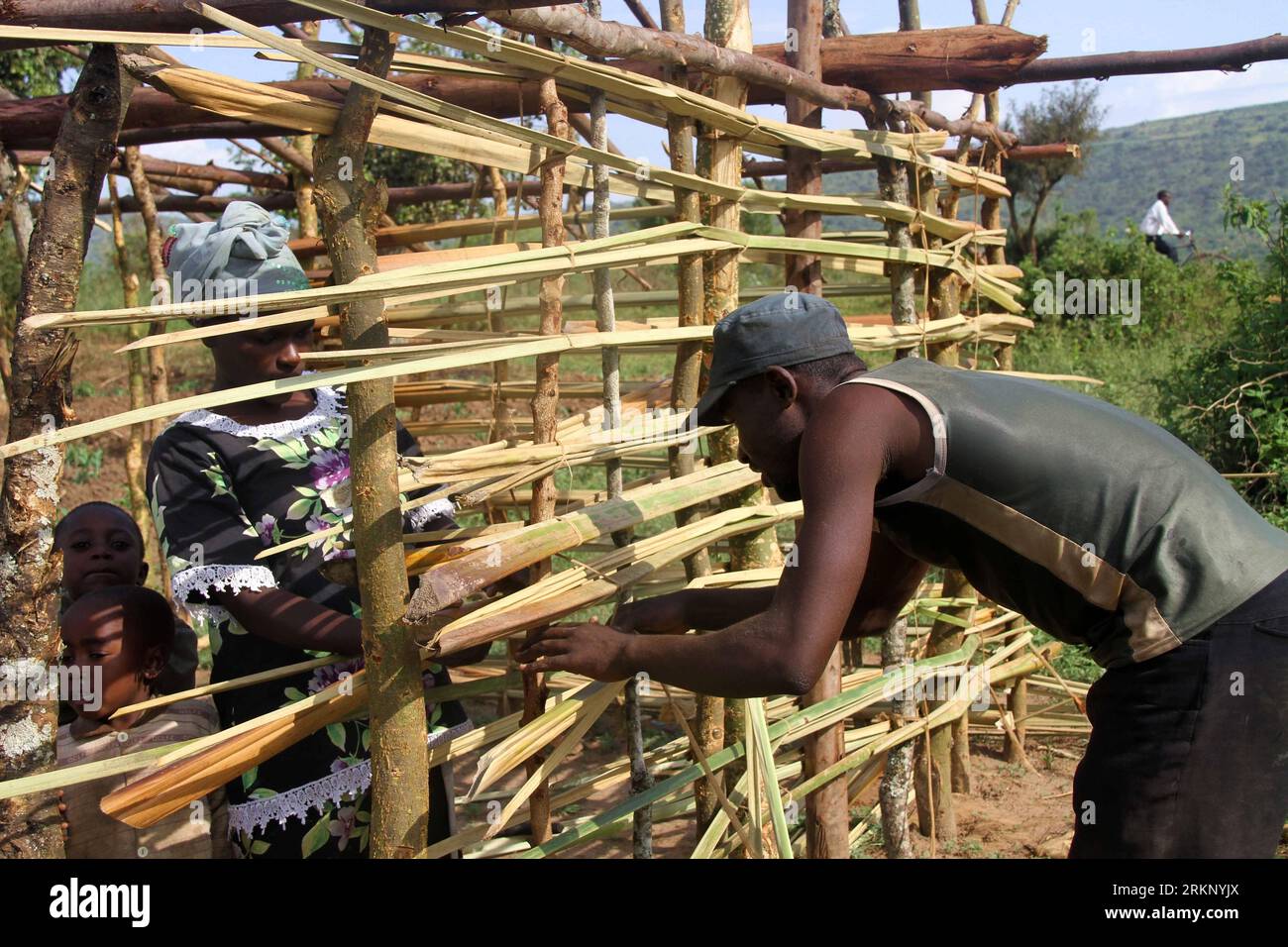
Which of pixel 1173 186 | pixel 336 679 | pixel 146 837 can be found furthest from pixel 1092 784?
pixel 1173 186

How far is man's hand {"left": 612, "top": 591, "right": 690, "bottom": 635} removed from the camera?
2.16 m

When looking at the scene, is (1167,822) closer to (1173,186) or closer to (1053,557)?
(1053,557)

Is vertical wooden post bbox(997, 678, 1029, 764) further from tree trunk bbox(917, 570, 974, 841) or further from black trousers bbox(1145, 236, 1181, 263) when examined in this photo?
black trousers bbox(1145, 236, 1181, 263)

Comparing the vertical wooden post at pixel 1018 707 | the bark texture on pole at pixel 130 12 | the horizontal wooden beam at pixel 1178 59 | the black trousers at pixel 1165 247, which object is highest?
the black trousers at pixel 1165 247

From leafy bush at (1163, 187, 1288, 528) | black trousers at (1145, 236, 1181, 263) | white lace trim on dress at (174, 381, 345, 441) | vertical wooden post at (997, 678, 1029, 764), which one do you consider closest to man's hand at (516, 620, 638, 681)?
white lace trim on dress at (174, 381, 345, 441)

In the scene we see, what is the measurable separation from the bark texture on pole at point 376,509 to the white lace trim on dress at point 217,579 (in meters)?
0.25

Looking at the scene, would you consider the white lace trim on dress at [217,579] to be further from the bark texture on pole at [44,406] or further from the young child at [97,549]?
the young child at [97,549]

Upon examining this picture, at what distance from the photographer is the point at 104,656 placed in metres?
2.37

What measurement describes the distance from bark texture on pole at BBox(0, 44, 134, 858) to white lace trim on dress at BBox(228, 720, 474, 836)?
0.39 m

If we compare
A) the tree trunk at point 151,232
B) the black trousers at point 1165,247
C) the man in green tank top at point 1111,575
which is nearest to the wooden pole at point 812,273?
the man in green tank top at point 1111,575

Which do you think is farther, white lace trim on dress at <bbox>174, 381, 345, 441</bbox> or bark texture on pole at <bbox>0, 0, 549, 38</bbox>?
white lace trim on dress at <bbox>174, 381, 345, 441</bbox>

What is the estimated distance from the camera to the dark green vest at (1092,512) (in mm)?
1793

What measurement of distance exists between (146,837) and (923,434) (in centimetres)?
169

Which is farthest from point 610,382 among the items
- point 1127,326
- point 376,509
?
point 1127,326
